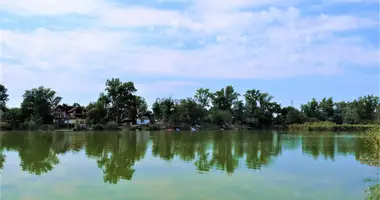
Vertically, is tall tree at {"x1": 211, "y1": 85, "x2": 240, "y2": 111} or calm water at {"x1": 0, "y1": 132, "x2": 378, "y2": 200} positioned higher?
tall tree at {"x1": 211, "y1": 85, "x2": 240, "y2": 111}

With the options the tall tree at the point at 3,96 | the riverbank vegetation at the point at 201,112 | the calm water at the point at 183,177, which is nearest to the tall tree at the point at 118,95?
the riverbank vegetation at the point at 201,112

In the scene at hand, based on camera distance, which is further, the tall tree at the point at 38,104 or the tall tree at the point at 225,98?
the tall tree at the point at 225,98

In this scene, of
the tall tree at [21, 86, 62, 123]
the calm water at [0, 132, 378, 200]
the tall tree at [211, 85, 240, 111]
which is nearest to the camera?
the calm water at [0, 132, 378, 200]

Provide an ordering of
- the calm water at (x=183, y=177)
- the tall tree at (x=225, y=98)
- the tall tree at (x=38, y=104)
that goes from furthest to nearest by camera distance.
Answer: the tall tree at (x=225, y=98) → the tall tree at (x=38, y=104) → the calm water at (x=183, y=177)

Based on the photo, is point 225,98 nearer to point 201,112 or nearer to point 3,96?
point 201,112

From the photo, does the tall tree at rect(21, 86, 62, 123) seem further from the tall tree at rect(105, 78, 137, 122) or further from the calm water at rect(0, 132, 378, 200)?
the calm water at rect(0, 132, 378, 200)

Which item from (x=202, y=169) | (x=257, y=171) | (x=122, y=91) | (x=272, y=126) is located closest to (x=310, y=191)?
(x=257, y=171)

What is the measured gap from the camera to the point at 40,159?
19.0 metres

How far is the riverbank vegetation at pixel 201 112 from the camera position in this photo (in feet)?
185

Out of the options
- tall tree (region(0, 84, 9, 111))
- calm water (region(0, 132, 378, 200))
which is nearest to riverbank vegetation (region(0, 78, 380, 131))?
tall tree (region(0, 84, 9, 111))

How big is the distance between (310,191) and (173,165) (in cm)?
717

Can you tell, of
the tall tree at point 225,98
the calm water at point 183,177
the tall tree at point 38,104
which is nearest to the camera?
the calm water at point 183,177

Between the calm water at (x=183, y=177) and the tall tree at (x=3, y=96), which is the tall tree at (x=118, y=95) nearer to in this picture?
the tall tree at (x=3, y=96)

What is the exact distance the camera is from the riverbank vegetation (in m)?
56.2
